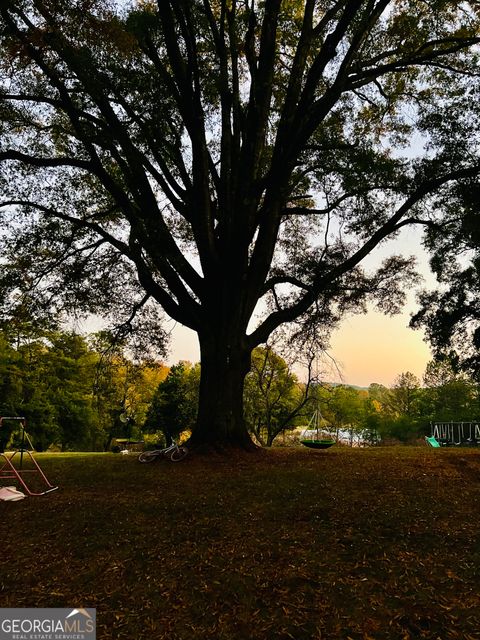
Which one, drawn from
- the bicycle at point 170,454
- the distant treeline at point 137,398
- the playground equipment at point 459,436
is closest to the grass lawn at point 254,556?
the bicycle at point 170,454

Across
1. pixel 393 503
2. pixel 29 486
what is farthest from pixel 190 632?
pixel 29 486

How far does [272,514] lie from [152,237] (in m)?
5.77

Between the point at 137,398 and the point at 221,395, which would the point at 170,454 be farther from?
the point at 137,398

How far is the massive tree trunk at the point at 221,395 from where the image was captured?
8648 millimetres

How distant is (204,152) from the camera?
8930 mm

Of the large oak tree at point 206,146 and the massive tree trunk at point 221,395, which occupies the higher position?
the large oak tree at point 206,146

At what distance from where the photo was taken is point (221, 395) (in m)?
8.84

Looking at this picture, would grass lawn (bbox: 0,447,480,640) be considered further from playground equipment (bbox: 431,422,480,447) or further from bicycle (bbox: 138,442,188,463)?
playground equipment (bbox: 431,422,480,447)

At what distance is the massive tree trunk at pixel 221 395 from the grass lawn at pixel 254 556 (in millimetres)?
1876

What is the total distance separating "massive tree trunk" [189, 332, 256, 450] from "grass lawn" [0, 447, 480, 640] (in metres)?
1.88

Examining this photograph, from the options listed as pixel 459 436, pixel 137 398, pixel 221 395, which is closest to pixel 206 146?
pixel 221 395

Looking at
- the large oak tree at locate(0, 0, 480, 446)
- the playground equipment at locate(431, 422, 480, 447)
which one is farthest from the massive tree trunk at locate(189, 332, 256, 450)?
the playground equipment at locate(431, 422, 480, 447)

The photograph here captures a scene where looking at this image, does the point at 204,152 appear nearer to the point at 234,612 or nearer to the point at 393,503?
the point at 393,503

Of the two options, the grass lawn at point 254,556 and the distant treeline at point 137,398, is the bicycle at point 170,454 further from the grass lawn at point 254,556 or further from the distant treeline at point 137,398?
the distant treeline at point 137,398
